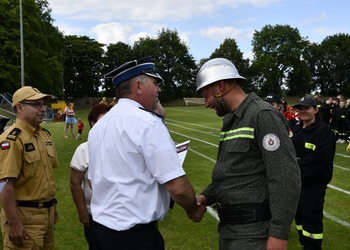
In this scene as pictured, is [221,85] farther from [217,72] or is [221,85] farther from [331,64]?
[331,64]

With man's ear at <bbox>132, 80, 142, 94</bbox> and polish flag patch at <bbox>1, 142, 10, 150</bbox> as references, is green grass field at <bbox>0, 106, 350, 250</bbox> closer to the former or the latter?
polish flag patch at <bbox>1, 142, 10, 150</bbox>

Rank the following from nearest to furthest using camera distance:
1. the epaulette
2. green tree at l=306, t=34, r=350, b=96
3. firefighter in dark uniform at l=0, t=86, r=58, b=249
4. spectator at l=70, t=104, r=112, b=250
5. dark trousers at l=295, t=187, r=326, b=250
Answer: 1. firefighter in dark uniform at l=0, t=86, r=58, b=249
2. the epaulette
3. spectator at l=70, t=104, r=112, b=250
4. dark trousers at l=295, t=187, r=326, b=250
5. green tree at l=306, t=34, r=350, b=96

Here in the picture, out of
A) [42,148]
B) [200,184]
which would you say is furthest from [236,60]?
[42,148]

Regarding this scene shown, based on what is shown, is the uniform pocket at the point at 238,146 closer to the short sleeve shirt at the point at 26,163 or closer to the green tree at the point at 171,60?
the short sleeve shirt at the point at 26,163

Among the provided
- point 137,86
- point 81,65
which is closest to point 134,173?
point 137,86

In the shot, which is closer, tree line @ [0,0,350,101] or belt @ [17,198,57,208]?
belt @ [17,198,57,208]

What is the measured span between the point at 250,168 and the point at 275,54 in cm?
7417

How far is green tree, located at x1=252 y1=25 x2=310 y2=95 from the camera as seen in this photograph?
231 ft

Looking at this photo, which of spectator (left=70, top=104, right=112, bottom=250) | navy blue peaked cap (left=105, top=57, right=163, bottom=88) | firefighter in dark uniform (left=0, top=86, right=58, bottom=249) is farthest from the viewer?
Result: spectator (left=70, top=104, right=112, bottom=250)

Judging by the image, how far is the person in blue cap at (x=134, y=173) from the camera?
2133mm

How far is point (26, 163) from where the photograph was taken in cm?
330

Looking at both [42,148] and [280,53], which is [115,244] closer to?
[42,148]

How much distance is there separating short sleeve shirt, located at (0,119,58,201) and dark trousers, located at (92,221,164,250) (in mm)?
1319

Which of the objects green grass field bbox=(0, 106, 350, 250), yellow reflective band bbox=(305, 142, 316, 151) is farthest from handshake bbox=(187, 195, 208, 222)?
green grass field bbox=(0, 106, 350, 250)
